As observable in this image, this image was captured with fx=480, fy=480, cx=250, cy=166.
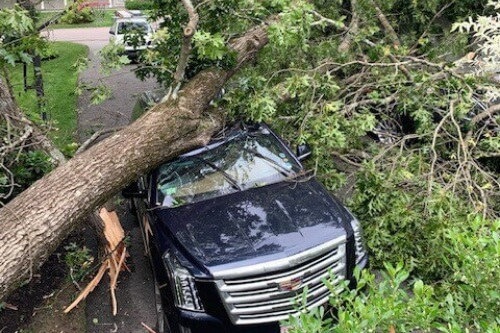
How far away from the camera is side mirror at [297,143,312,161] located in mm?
5447

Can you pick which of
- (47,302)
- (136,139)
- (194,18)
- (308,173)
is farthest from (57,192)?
(308,173)

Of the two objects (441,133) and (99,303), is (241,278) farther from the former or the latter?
(441,133)

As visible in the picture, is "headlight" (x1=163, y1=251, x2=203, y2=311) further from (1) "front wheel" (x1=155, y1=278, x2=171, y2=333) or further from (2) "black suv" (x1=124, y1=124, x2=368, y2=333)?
(1) "front wheel" (x1=155, y1=278, x2=171, y2=333)

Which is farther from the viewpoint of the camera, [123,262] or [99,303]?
[123,262]

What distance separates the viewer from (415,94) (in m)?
5.98

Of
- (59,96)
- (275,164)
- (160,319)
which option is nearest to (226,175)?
(275,164)

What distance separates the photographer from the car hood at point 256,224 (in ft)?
12.8

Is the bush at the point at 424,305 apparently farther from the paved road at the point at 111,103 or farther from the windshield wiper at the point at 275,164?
the paved road at the point at 111,103

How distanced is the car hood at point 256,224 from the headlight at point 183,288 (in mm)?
142

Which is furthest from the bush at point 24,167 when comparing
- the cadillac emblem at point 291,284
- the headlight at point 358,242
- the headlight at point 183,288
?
the headlight at point 358,242

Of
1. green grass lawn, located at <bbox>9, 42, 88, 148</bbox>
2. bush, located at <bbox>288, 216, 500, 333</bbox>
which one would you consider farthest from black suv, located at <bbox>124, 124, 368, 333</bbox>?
green grass lawn, located at <bbox>9, 42, 88, 148</bbox>

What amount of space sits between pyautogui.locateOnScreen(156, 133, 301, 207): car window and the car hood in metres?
0.14

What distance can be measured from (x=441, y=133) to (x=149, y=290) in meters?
3.94

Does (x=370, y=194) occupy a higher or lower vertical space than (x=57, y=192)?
lower
